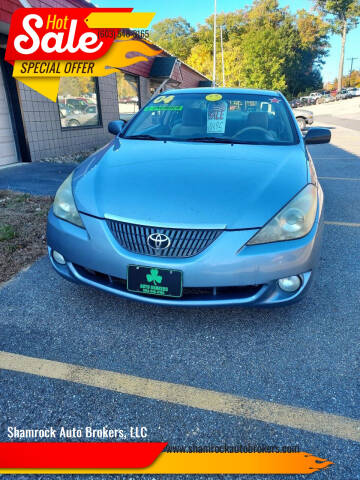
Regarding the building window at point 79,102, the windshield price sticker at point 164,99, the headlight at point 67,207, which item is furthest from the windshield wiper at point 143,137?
the building window at point 79,102

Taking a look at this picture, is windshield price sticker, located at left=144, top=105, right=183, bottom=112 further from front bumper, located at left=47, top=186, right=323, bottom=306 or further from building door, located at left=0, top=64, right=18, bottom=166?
building door, located at left=0, top=64, right=18, bottom=166

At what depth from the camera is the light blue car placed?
1789 mm

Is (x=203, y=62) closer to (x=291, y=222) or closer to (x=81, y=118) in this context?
(x=81, y=118)

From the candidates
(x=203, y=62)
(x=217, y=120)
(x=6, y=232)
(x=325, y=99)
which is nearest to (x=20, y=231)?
(x=6, y=232)

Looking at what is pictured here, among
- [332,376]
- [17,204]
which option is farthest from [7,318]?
[17,204]

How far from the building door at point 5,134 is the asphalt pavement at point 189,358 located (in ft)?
16.3

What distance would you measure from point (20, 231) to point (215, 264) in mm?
2538

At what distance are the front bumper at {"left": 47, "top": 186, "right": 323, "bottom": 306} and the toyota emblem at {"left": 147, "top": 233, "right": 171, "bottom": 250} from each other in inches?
2.5

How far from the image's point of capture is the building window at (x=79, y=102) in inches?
320

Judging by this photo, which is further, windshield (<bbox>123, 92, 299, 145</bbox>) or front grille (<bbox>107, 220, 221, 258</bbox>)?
windshield (<bbox>123, 92, 299, 145</bbox>)

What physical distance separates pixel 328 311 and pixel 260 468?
1.25m

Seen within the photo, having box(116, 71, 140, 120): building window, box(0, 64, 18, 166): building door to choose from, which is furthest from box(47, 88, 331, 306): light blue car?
box(116, 71, 140, 120): building window

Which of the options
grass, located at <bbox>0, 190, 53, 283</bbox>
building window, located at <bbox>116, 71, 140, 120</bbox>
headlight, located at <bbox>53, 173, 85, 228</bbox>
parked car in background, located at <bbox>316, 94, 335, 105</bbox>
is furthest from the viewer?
parked car in background, located at <bbox>316, 94, 335, 105</bbox>

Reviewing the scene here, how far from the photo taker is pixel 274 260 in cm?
179
